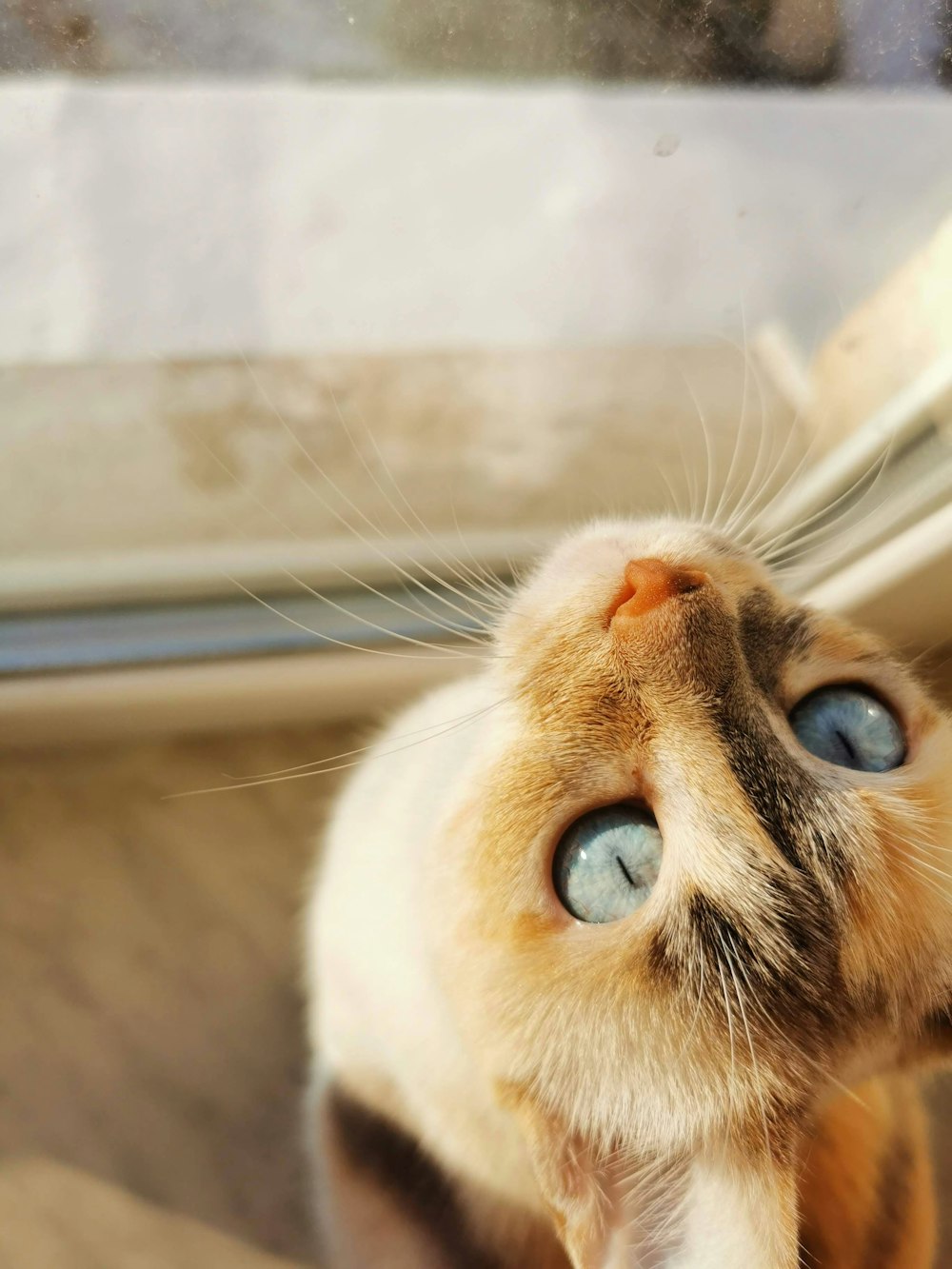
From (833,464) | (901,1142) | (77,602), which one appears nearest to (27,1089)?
(77,602)

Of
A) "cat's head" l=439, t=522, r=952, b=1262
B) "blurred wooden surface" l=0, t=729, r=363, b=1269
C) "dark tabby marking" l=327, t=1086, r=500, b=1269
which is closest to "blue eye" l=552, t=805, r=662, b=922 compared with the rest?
"cat's head" l=439, t=522, r=952, b=1262

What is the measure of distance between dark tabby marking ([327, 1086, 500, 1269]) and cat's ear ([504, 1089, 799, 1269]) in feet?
1.39

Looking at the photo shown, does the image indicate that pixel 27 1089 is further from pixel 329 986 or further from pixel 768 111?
pixel 768 111

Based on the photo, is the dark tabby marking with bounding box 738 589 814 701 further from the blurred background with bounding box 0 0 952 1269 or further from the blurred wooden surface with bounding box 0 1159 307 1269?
the blurred wooden surface with bounding box 0 1159 307 1269

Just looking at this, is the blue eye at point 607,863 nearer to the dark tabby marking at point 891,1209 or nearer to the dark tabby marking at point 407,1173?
the dark tabby marking at point 891,1209

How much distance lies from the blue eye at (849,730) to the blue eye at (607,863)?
0.14 m

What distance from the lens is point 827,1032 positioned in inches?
21.1

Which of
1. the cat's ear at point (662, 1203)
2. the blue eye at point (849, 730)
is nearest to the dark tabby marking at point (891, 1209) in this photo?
the cat's ear at point (662, 1203)

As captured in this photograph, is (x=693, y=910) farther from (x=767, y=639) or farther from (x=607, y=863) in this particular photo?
(x=767, y=639)

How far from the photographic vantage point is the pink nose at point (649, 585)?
59cm

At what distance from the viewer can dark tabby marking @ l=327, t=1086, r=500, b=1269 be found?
0.90 meters

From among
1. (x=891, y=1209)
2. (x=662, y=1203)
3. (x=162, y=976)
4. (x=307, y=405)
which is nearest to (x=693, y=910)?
(x=662, y=1203)

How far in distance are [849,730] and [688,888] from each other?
0.18 m

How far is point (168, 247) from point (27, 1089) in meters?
1.00
